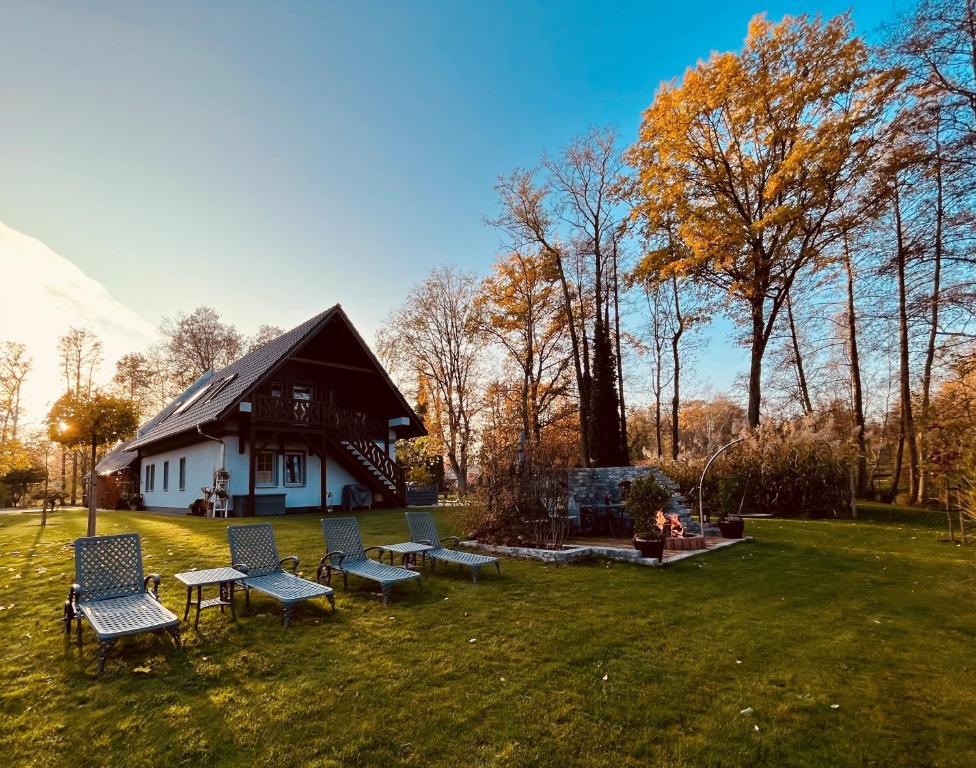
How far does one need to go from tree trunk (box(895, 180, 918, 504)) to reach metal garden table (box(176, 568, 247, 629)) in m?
19.0

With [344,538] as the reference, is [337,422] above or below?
above

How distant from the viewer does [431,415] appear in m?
29.0

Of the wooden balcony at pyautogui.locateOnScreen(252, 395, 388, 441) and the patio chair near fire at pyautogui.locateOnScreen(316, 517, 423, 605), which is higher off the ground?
the wooden balcony at pyautogui.locateOnScreen(252, 395, 388, 441)

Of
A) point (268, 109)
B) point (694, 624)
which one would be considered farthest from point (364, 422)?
point (694, 624)

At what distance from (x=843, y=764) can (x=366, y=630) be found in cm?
387

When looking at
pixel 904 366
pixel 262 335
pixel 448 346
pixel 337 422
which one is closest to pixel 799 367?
pixel 904 366

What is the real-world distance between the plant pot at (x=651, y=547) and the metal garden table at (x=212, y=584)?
19.7ft

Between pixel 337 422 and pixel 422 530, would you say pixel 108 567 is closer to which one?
pixel 422 530

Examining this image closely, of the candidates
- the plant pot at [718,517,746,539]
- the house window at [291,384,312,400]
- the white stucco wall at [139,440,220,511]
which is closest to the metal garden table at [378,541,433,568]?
the plant pot at [718,517,746,539]

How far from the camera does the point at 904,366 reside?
17359mm

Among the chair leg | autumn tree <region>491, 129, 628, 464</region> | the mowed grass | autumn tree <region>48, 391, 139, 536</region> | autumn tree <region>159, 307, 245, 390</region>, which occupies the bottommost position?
the mowed grass

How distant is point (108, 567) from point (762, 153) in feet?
66.3

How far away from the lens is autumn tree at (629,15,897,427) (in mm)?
15484

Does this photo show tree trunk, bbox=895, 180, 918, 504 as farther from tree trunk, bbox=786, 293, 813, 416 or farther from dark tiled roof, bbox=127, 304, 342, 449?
dark tiled roof, bbox=127, 304, 342, 449
